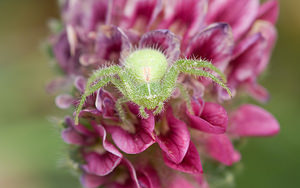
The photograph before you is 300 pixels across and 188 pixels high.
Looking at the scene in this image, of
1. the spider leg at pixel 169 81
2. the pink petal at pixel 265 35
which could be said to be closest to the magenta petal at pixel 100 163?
the spider leg at pixel 169 81

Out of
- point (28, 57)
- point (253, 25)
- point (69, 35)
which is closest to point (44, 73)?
point (28, 57)

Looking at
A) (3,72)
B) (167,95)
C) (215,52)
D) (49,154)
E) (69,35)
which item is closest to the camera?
(167,95)

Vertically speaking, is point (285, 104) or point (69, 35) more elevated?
point (69, 35)

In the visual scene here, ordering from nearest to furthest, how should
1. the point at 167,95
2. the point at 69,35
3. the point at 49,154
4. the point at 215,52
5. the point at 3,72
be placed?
1. the point at 167,95
2. the point at 215,52
3. the point at 69,35
4. the point at 49,154
5. the point at 3,72

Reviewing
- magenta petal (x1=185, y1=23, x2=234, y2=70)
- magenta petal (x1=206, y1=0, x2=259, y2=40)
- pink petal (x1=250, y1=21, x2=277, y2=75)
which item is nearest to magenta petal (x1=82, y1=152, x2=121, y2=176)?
magenta petal (x1=185, y1=23, x2=234, y2=70)

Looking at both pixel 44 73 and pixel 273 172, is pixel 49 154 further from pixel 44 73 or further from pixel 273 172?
pixel 273 172

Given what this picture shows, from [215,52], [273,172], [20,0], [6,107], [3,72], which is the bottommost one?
[273,172]
